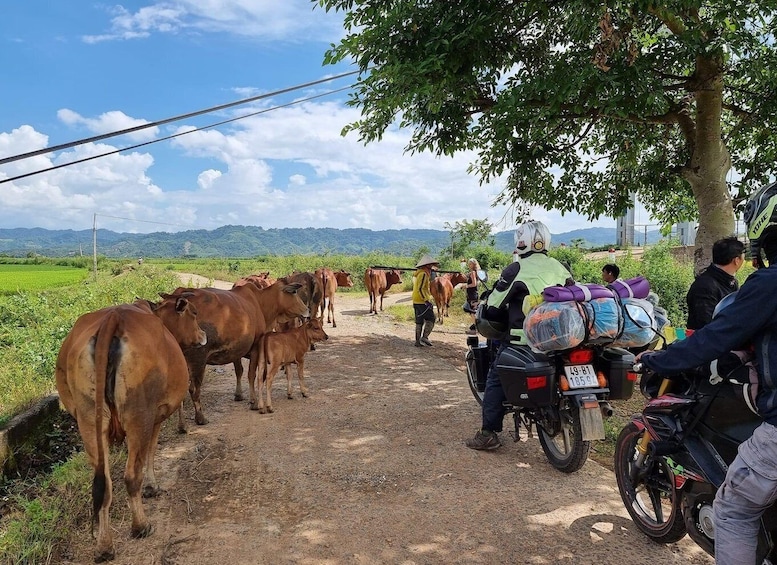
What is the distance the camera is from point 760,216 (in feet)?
7.57

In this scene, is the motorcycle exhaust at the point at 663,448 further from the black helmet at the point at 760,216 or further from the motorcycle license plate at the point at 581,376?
the black helmet at the point at 760,216

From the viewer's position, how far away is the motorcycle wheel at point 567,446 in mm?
4117

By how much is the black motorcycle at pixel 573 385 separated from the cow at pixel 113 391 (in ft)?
8.79

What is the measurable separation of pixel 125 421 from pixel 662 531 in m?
3.52

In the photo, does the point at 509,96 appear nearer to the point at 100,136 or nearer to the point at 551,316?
the point at 551,316

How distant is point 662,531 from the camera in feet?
10.8

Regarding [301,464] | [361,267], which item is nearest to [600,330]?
[301,464]

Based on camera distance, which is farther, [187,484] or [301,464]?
[301,464]

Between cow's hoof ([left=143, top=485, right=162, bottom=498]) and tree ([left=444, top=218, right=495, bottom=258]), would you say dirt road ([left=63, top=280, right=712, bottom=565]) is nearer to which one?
cow's hoof ([left=143, top=485, right=162, bottom=498])

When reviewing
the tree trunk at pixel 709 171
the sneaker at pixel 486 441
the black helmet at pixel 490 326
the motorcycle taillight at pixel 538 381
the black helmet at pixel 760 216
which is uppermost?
the tree trunk at pixel 709 171

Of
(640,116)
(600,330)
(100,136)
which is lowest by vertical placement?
(600,330)

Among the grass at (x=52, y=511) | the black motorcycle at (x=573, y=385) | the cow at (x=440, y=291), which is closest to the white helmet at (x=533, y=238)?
the black motorcycle at (x=573, y=385)

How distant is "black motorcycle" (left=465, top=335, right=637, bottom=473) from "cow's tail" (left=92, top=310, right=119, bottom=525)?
9.55ft

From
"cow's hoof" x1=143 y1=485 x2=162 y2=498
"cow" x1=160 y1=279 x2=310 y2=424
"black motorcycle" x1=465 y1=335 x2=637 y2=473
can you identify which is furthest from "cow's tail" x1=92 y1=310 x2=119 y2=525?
"black motorcycle" x1=465 y1=335 x2=637 y2=473
